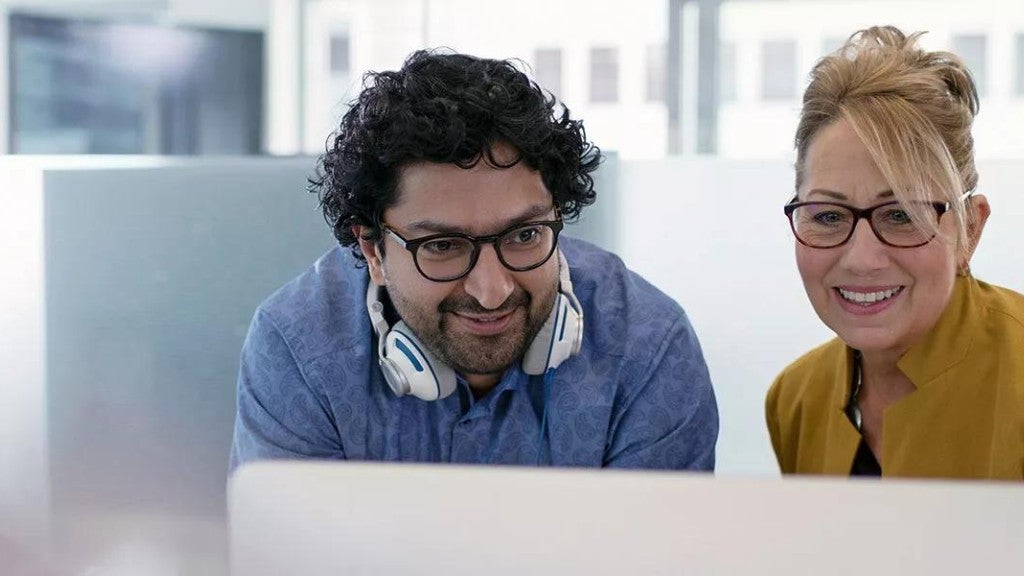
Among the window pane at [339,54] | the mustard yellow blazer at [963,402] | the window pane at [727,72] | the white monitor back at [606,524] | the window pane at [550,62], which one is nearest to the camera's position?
the white monitor back at [606,524]

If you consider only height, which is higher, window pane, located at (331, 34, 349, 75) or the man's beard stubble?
window pane, located at (331, 34, 349, 75)

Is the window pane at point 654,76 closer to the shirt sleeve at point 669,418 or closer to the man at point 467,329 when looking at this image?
the man at point 467,329

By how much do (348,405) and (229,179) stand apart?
805 millimetres

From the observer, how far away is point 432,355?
1612 mm

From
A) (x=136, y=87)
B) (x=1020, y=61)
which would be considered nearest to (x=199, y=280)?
(x=1020, y=61)

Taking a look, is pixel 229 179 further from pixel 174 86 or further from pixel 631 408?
pixel 174 86

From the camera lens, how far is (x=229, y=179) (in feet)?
7.46

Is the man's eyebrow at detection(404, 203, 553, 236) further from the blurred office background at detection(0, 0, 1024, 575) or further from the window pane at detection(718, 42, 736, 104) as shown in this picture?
the window pane at detection(718, 42, 736, 104)

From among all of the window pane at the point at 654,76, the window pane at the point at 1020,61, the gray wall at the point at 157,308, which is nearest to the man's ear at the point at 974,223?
the gray wall at the point at 157,308

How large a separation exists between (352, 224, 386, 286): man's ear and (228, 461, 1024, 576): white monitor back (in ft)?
3.45

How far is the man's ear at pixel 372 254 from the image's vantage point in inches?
66.2

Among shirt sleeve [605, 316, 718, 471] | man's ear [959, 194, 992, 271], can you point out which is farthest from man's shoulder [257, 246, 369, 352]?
man's ear [959, 194, 992, 271]

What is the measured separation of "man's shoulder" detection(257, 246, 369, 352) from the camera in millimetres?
1655

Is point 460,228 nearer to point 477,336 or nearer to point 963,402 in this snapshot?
point 477,336
